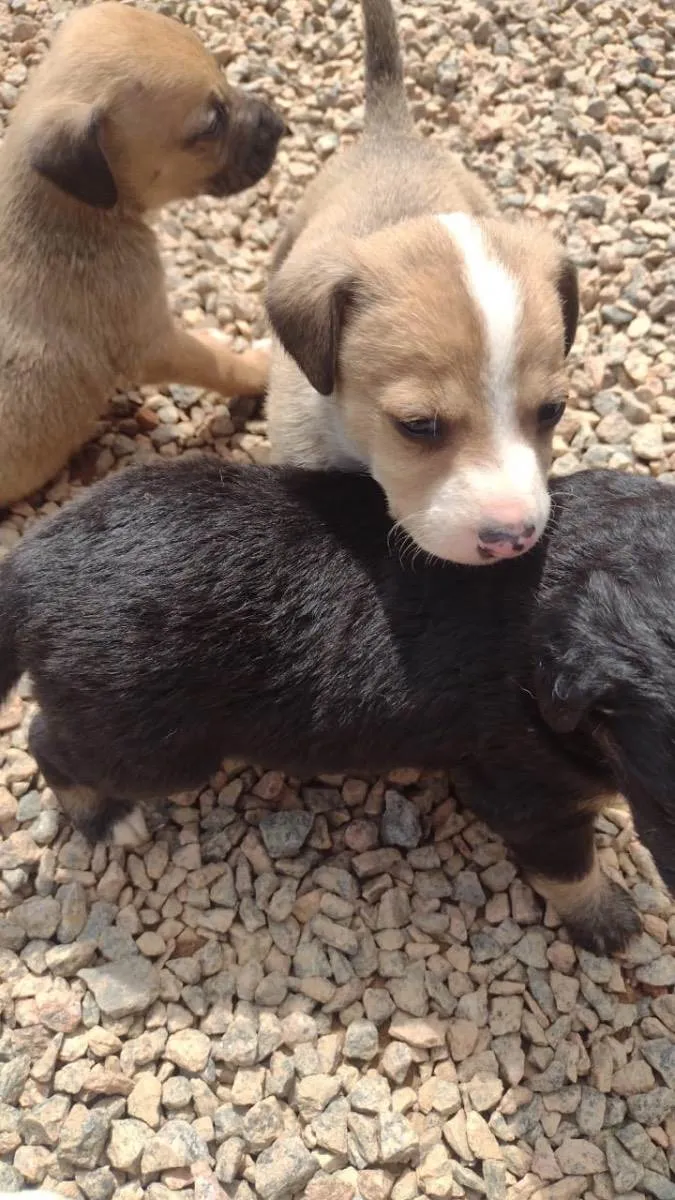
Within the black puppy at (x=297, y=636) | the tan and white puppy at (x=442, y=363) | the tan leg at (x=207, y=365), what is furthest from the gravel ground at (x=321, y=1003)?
the tan and white puppy at (x=442, y=363)

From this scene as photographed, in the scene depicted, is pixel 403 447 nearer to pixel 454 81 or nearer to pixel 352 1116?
pixel 352 1116

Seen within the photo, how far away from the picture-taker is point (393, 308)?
2762 mm

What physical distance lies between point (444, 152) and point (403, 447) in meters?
1.94

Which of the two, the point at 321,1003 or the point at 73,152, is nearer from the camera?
the point at 321,1003

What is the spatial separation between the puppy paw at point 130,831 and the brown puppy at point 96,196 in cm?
143

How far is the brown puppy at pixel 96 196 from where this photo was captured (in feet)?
11.1

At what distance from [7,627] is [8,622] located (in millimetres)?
15

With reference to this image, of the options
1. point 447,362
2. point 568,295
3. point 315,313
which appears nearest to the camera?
point 447,362

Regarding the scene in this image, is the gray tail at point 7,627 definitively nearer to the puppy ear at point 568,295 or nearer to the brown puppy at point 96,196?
the brown puppy at point 96,196

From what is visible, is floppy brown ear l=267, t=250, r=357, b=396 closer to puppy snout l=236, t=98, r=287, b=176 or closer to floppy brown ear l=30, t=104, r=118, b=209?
floppy brown ear l=30, t=104, r=118, b=209

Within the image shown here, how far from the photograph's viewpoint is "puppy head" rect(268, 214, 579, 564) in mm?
2590

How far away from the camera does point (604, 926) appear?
3180 millimetres

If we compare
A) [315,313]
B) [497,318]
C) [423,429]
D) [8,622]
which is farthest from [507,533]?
[8,622]

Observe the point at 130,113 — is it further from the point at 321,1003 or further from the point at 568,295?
the point at 321,1003
